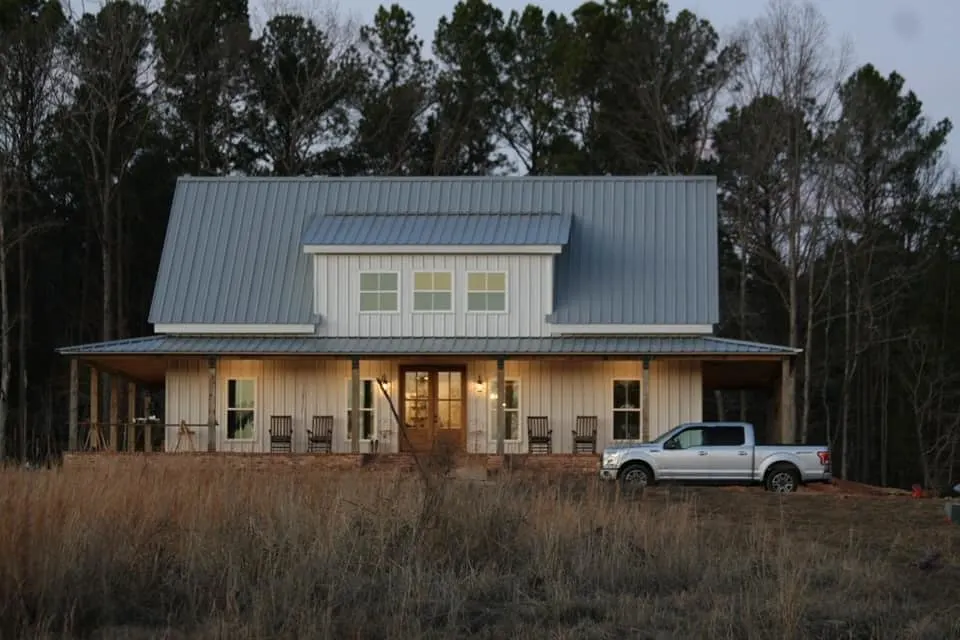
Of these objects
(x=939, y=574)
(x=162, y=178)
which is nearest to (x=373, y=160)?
(x=162, y=178)

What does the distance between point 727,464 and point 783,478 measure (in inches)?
42.0

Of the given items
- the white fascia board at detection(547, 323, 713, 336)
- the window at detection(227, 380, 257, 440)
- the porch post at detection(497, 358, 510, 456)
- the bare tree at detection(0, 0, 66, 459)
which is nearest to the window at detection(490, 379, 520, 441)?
the white fascia board at detection(547, 323, 713, 336)

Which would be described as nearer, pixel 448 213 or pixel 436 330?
pixel 436 330

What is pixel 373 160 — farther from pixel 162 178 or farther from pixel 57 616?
pixel 57 616

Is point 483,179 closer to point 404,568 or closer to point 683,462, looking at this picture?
point 683,462

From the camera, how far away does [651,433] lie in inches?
1318

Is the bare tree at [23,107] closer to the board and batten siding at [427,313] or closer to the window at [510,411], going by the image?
the board and batten siding at [427,313]

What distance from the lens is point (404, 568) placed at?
40.9 ft

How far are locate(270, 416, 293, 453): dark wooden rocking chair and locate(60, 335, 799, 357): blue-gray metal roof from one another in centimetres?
186

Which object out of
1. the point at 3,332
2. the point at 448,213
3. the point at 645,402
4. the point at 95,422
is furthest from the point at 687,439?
the point at 3,332

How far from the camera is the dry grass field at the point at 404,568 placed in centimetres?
1112

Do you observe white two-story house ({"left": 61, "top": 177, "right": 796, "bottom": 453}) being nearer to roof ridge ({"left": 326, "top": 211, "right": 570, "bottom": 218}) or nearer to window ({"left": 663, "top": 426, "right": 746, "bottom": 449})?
roof ridge ({"left": 326, "top": 211, "right": 570, "bottom": 218})

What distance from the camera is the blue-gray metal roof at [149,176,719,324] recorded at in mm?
33781

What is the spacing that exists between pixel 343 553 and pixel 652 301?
21490mm
